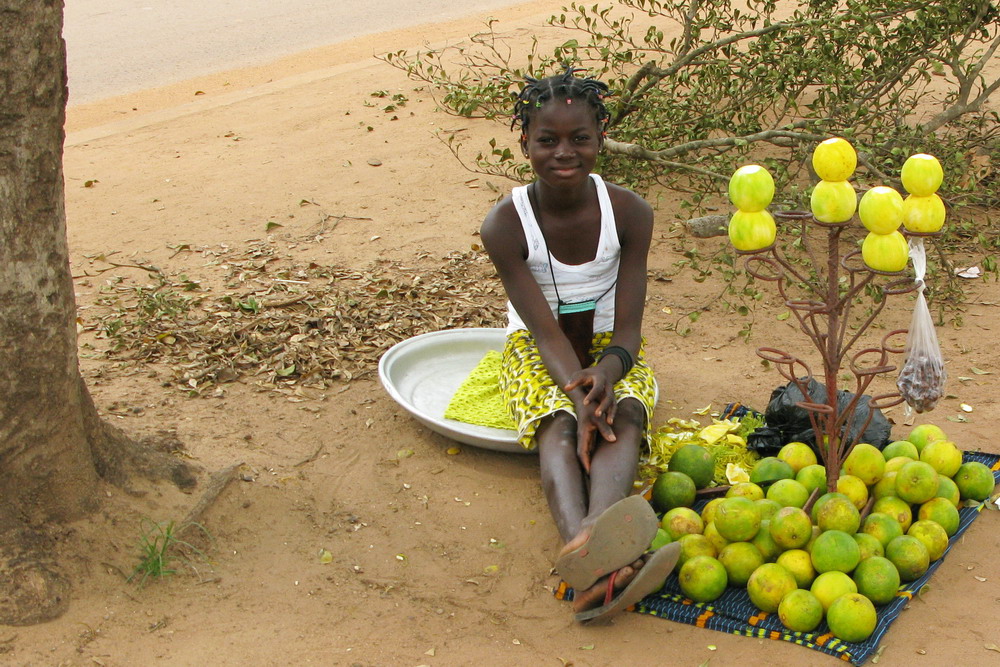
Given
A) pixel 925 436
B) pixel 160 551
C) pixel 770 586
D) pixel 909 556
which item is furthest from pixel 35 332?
pixel 925 436

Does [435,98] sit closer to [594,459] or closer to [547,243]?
[547,243]

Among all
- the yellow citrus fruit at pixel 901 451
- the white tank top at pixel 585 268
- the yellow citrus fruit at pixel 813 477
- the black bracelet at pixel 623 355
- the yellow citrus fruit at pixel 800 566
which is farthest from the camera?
the white tank top at pixel 585 268

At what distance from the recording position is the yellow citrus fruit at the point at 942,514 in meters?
3.11

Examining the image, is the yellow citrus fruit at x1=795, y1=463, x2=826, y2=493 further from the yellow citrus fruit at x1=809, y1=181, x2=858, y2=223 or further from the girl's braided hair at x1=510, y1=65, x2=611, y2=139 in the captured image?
the girl's braided hair at x1=510, y1=65, x2=611, y2=139

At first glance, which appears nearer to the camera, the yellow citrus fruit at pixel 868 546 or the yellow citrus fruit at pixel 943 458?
the yellow citrus fruit at pixel 868 546

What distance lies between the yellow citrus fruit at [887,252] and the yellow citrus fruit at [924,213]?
78 mm

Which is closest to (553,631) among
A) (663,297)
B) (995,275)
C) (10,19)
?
(10,19)

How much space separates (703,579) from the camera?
2.90 metres

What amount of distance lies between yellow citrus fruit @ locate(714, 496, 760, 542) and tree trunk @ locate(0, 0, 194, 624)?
1887 mm

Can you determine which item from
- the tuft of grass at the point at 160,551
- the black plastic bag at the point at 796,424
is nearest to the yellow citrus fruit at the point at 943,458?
the black plastic bag at the point at 796,424

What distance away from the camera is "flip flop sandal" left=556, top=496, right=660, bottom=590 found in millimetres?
2709

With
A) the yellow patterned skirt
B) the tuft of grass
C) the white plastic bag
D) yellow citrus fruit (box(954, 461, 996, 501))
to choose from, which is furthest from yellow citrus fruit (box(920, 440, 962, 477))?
the tuft of grass

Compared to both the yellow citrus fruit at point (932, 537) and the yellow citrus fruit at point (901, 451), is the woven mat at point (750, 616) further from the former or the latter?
the yellow citrus fruit at point (901, 451)

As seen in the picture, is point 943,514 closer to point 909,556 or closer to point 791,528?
point 909,556
